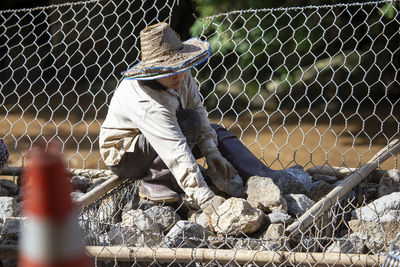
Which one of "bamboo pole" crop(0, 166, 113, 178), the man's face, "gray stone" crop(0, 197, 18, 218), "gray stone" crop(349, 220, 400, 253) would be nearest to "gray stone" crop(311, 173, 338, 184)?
"gray stone" crop(349, 220, 400, 253)

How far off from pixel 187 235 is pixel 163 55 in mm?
772

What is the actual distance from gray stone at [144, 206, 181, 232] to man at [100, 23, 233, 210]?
0.07m

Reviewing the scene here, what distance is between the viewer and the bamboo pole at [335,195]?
242cm

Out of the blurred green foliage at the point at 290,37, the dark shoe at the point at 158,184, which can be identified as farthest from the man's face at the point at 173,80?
the blurred green foliage at the point at 290,37

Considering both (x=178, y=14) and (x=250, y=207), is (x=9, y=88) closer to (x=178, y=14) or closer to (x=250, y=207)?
(x=178, y=14)

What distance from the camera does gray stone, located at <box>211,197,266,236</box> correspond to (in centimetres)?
252

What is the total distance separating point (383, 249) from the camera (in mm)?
2400

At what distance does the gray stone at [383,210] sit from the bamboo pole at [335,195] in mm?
110

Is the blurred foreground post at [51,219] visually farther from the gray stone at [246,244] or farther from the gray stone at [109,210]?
the gray stone at [109,210]

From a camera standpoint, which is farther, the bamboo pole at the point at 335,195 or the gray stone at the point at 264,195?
the gray stone at the point at 264,195

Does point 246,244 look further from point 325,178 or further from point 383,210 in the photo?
point 325,178

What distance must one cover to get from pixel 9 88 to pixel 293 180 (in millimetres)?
3518

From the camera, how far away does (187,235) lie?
2.50m

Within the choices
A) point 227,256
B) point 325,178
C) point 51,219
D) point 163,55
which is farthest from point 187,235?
point 51,219
